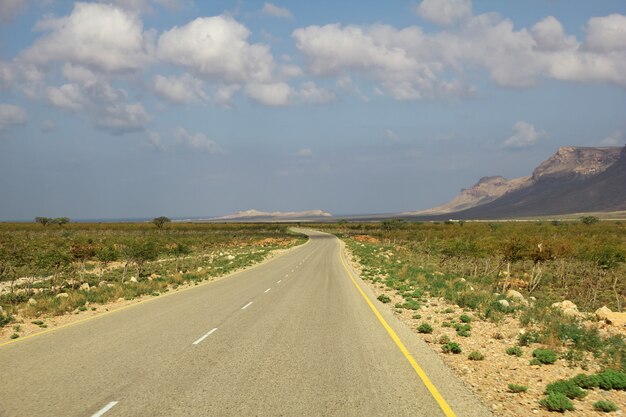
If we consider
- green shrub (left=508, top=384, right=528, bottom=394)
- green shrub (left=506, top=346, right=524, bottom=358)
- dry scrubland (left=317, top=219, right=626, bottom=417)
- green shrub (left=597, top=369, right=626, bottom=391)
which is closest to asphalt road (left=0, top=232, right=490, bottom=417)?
dry scrubland (left=317, top=219, right=626, bottom=417)

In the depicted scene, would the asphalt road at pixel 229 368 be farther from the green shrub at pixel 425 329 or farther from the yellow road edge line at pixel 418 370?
the green shrub at pixel 425 329

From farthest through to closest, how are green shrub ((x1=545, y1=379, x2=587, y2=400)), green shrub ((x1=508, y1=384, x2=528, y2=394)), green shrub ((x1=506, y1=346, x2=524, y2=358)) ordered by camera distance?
green shrub ((x1=506, y1=346, x2=524, y2=358))
green shrub ((x1=508, y1=384, x2=528, y2=394))
green shrub ((x1=545, y1=379, x2=587, y2=400))

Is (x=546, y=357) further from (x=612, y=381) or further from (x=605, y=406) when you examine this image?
(x=605, y=406)

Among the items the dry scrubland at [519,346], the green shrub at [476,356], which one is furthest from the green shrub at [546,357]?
the green shrub at [476,356]

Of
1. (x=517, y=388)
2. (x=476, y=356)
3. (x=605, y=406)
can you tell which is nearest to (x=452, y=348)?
(x=476, y=356)

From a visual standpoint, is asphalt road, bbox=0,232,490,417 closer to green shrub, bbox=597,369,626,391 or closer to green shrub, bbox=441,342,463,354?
green shrub, bbox=441,342,463,354

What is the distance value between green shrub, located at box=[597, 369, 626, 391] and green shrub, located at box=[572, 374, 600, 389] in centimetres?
6

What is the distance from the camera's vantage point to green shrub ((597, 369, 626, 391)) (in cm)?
836

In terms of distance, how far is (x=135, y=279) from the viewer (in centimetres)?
3019

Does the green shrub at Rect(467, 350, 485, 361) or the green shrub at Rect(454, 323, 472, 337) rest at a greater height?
the green shrub at Rect(467, 350, 485, 361)

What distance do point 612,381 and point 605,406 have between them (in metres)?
1.44

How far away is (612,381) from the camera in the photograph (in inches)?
332

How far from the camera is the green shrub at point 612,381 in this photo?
836 cm

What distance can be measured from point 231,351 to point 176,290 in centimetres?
1574
